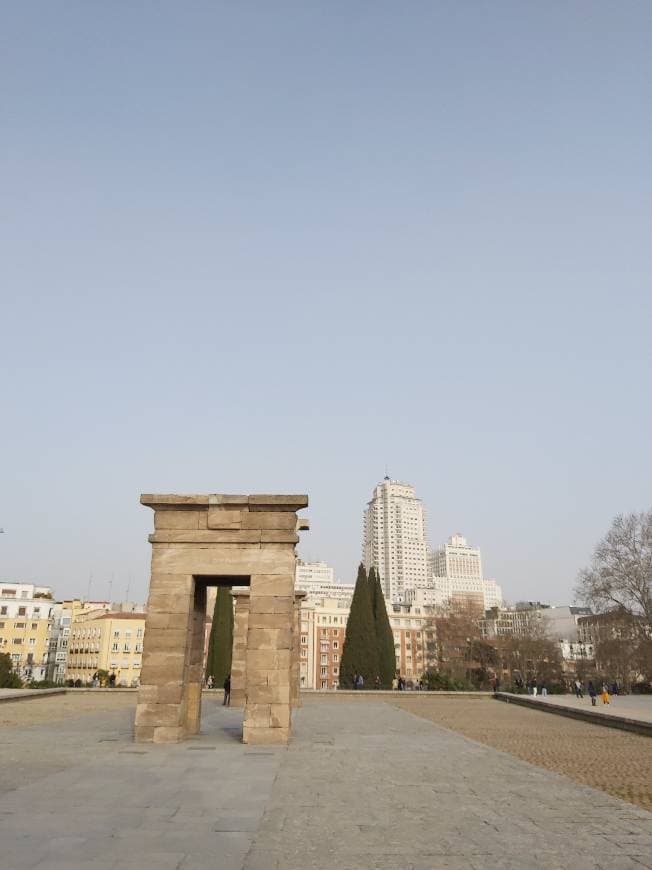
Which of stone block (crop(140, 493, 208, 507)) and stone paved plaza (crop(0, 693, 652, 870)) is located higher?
stone block (crop(140, 493, 208, 507))

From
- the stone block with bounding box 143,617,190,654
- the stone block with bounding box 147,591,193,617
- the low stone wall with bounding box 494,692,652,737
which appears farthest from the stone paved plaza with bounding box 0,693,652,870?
the low stone wall with bounding box 494,692,652,737

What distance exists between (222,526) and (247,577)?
50.7 inches

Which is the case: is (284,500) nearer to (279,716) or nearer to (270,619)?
(270,619)

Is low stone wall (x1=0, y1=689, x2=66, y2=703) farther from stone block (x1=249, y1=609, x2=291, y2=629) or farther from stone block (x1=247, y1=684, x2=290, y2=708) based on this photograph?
stone block (x1=249, y1=609, x2=291, y2=629)

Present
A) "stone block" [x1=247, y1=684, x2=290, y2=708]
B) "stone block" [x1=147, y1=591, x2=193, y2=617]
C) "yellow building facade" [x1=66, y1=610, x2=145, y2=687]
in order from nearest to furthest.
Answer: "stone block" [x1=247, y1=684, x2=290, y2=708] → "stone block" [x1=147, y1=591, x2=193, y2=617] → "yellow building facade" [x1=66, y1=610, x2=145, y2=687]

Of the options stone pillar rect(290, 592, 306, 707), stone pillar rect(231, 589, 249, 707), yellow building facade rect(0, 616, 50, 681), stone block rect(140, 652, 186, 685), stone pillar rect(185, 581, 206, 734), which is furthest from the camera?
yellow building facade rect(0, 616, 50, 681)

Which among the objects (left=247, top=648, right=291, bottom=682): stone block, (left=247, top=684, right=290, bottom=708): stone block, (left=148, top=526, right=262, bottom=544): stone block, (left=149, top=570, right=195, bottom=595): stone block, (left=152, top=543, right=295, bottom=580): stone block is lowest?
(left=247, top=684, right=290, bottom=708): stone block

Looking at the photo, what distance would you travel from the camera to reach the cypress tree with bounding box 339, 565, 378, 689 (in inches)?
1911


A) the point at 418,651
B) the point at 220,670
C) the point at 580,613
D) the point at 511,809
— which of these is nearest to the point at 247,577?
the point at 511,809

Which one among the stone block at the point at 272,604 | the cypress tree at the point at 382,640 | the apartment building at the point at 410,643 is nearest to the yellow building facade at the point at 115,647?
the apartment building at the point at 410,643

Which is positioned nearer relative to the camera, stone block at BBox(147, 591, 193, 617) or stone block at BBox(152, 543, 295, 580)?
stone block at BBox(147, 591, 193, 617)

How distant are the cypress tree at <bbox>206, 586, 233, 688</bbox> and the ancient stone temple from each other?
33.8 meters

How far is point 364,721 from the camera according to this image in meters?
20.3

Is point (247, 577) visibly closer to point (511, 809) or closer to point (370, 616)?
point (511, 809)
